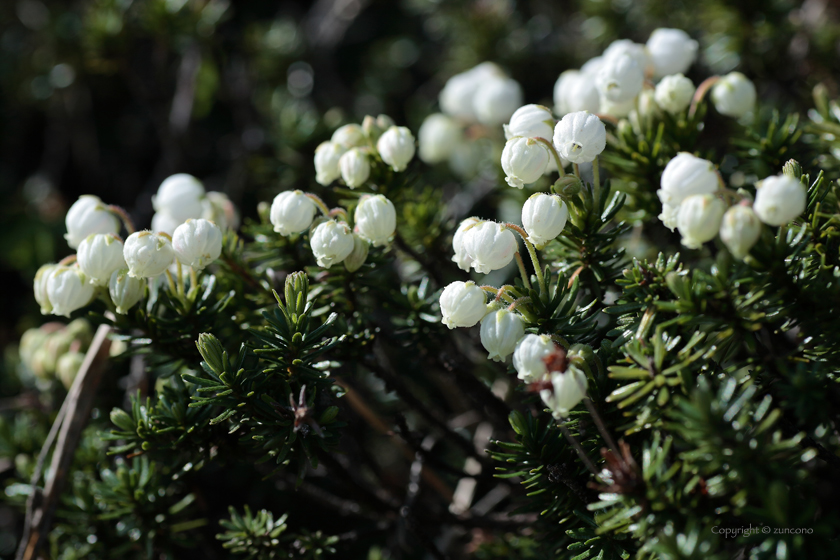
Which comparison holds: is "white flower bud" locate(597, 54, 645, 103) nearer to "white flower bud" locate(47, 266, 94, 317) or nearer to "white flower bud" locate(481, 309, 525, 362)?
"white flower bud" locate(481, 309, 525, 362)

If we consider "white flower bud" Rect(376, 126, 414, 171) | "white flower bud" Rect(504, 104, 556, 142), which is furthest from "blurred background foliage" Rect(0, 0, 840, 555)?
"white flower bud" Rect(504, 104, 556, 142)

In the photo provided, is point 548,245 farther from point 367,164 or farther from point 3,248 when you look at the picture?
point 3,248

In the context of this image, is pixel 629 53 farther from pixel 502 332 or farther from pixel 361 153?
pixel 502 332

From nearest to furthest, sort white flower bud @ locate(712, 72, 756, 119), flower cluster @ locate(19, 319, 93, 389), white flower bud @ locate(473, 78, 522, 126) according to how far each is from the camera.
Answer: white flower bud @ locate(712, 72, 756, 119) → flower cluster @ locate(19, 319, 93, 389) → white flower bud @ locate(473, 78, 522, 126)

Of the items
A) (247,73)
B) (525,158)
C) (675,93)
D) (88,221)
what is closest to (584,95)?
(675,93)

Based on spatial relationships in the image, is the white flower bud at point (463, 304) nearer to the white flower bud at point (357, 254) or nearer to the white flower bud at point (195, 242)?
the white flower bud at point (357, 254)
